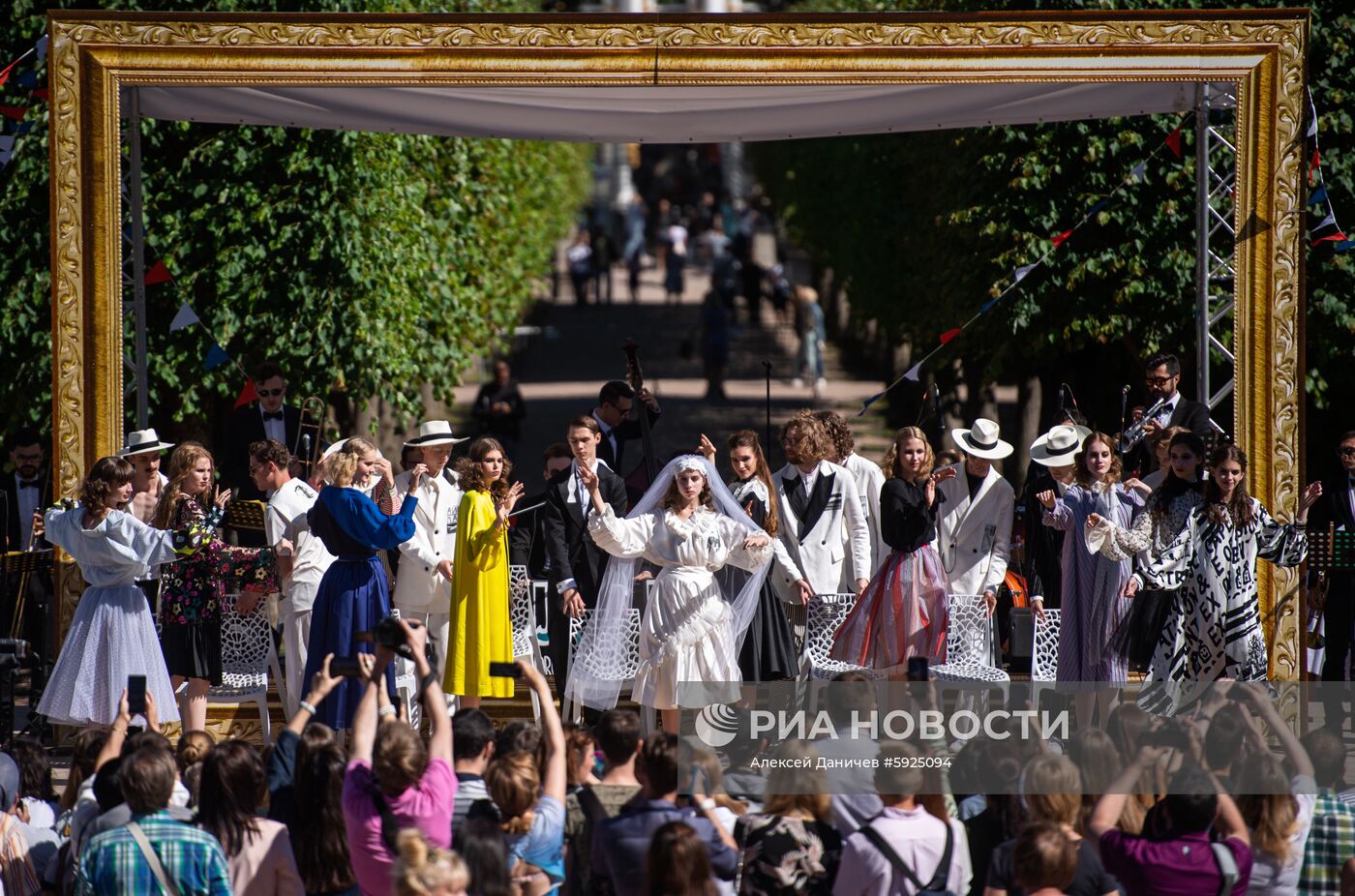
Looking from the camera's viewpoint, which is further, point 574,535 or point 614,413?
point 614,413

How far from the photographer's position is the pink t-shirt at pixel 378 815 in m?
5.79

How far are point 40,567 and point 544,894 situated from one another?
6.17m

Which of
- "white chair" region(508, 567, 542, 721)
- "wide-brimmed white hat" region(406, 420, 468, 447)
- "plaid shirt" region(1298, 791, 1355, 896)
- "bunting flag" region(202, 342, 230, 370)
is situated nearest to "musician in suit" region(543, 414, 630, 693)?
"white chair" region(508, 567, 542, 721)

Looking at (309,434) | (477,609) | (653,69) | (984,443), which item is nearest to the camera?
(477,609)

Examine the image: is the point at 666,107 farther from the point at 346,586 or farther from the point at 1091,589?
the point at 1091,589

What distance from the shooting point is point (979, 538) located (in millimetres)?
9961

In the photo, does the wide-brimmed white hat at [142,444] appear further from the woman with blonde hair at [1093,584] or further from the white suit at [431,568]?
the woman with blonde hair at [1093,584]

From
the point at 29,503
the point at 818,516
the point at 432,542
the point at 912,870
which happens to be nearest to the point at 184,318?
the point at 29,503

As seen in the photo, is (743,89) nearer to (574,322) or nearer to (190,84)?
(190,84)

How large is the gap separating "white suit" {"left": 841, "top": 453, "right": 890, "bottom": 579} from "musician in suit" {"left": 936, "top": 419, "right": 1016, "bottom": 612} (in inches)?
15.1

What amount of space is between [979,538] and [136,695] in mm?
4971

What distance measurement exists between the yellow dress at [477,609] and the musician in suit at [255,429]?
7.82 ft

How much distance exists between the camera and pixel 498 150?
810 inches

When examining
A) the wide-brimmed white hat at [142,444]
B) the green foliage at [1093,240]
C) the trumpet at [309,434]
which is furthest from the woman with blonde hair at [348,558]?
the green foliage at [1093,240]
